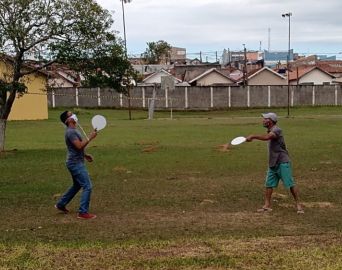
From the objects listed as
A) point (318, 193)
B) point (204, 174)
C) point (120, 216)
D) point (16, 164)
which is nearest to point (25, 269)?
point (120, 216)

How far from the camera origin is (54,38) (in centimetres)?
1820

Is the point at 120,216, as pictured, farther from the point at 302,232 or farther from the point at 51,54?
the point at 51,54

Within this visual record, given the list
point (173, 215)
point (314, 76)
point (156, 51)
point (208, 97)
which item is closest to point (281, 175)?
point (173, 215)

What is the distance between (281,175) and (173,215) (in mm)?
1889

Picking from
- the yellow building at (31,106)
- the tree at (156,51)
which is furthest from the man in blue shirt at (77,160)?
the tree at (156,51)

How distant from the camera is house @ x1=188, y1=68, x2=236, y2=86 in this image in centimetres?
7244

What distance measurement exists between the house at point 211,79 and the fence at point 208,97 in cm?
1228

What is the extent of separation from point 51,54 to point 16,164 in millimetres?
3751

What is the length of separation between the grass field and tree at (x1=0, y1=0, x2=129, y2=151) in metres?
2.58

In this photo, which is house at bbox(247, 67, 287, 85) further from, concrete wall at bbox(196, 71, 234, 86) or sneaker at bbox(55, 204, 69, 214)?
sneaker at bbox(55, 204, 69, 214)

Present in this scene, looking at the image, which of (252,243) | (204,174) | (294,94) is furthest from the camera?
(294,94)

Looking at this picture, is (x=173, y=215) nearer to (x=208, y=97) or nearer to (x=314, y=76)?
(x=208, y=97)

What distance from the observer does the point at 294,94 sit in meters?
61.0

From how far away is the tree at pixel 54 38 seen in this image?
57.6 feet
